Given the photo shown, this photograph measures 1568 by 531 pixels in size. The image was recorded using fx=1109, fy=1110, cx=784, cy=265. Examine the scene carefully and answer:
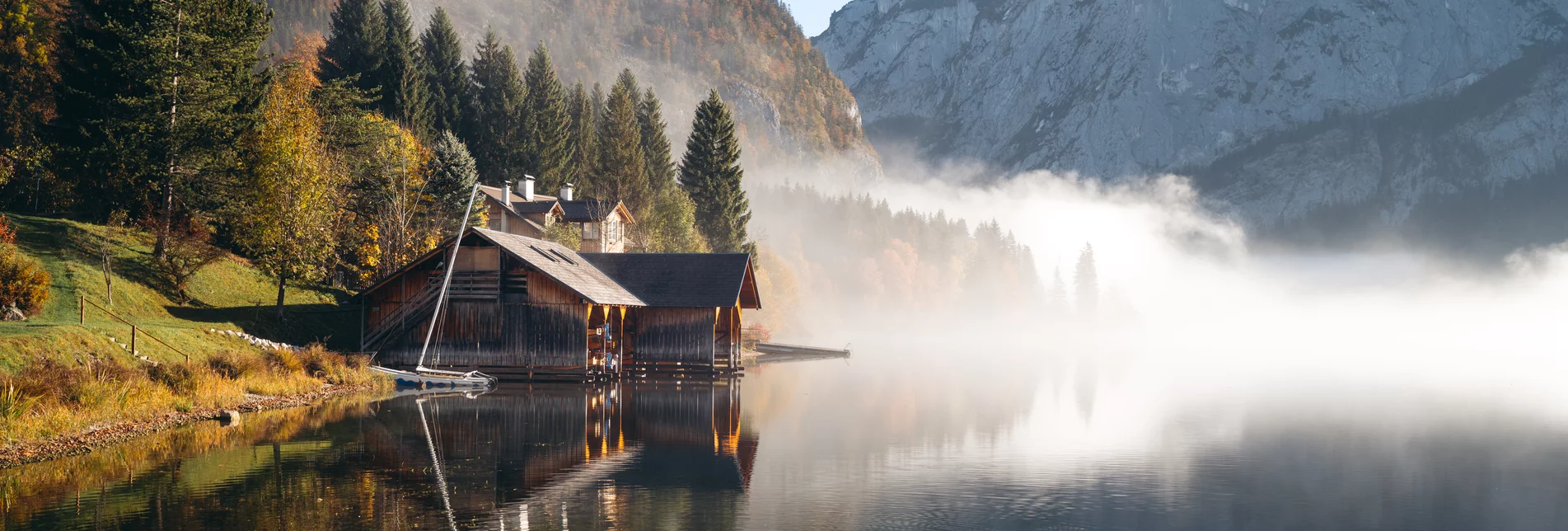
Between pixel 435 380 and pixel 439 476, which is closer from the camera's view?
pixel 439 476

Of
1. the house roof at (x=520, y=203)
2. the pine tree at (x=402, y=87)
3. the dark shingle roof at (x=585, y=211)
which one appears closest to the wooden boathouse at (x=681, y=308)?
the house roof at (x=520, y=203)

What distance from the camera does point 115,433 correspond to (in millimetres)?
27562

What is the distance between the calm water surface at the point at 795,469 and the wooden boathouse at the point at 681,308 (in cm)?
817

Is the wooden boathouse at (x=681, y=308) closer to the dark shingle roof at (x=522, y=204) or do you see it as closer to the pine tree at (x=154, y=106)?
the dark shingle roof at (x=522, y=204)

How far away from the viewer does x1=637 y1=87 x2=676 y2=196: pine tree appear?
3863 inches

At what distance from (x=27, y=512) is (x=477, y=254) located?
3052 centimetres

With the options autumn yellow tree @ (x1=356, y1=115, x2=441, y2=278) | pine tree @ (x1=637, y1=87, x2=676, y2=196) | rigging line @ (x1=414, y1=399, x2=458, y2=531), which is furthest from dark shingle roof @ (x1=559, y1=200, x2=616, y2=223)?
rigging line @ (x1=414, y1=399, x2=458, y2=531)

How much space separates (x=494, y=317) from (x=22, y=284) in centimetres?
1774

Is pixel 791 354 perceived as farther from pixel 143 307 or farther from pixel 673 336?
pixel 143 307

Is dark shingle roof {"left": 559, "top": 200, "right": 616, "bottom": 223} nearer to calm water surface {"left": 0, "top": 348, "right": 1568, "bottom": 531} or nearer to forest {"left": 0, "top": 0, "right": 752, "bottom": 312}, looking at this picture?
forest {"left": 0, "top": 0, "right": 752, "bottom": 312}

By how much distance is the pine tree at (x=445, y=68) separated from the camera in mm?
85688

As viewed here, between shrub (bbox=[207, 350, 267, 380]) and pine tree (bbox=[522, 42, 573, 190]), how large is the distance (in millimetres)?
47207

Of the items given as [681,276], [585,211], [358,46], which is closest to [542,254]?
[681,276]

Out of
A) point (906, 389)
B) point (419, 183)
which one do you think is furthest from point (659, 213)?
point (906, 389)
